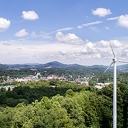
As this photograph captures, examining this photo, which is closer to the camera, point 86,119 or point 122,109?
point 86,119

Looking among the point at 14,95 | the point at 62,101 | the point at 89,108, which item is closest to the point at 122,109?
the point at 89,108

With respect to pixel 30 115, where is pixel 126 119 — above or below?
below

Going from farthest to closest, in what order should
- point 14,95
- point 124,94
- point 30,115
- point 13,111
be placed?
point 14,95, point 124,94, point 13,111, point 30,115

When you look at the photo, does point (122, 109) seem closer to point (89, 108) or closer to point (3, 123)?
point (89, 108)

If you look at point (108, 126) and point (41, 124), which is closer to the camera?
point (41, 124)

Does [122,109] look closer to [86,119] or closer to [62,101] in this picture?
[86,119]

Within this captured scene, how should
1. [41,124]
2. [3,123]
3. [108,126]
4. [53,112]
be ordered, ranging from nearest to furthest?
1. [41,124]
2. [53,112]
3. [3,123]
4. [108,126]

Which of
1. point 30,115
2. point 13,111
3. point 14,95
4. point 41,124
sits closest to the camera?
point 41,124

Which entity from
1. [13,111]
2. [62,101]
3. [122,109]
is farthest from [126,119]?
[13,111]

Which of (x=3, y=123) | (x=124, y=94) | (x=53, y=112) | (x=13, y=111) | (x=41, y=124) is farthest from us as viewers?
(x=124, y=94)
